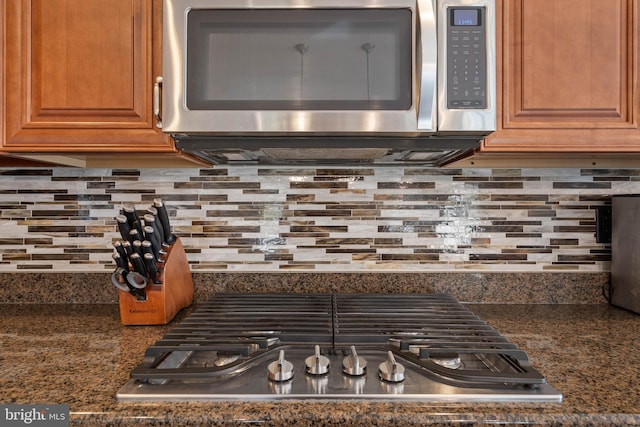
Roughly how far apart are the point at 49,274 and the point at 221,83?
34.2 inches

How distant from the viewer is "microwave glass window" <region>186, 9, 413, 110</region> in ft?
3.32

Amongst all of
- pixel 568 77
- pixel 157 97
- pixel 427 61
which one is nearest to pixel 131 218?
pixel 157 97

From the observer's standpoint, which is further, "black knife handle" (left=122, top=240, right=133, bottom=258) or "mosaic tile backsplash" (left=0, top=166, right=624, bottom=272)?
"mosaic tile backsplash" (left=0, top=166, right=624, bottom=272)

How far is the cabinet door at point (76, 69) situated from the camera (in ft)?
3.50

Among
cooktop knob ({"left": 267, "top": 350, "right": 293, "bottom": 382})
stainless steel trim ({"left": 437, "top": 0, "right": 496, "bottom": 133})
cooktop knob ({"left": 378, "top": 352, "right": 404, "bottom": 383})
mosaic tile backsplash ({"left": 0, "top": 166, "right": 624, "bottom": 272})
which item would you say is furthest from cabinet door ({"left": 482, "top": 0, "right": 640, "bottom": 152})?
cooktop knob ({"left": 267, "top": 350, "right": 293, "bottom": 382})

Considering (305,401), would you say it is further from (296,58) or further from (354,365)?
(296,58)

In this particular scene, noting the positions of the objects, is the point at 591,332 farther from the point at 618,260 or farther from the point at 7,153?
the point at 7,153

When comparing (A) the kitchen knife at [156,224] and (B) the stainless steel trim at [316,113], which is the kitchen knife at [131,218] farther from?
(B) the stainless steel trim at [316,113]

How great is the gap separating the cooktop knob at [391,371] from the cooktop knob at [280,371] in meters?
0.17

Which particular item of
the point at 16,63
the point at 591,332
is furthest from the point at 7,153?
the point at 591,332

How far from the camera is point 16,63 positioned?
1.07 m

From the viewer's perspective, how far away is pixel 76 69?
1.07 m

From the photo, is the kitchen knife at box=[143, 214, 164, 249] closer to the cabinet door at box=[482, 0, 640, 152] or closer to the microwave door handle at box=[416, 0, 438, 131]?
the microwave door handle at box=[416, 0, 438, 131]

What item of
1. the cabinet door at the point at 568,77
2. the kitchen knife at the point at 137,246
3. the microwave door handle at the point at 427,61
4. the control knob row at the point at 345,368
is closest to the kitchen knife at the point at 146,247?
the kitchen knife at the point at 137,246
